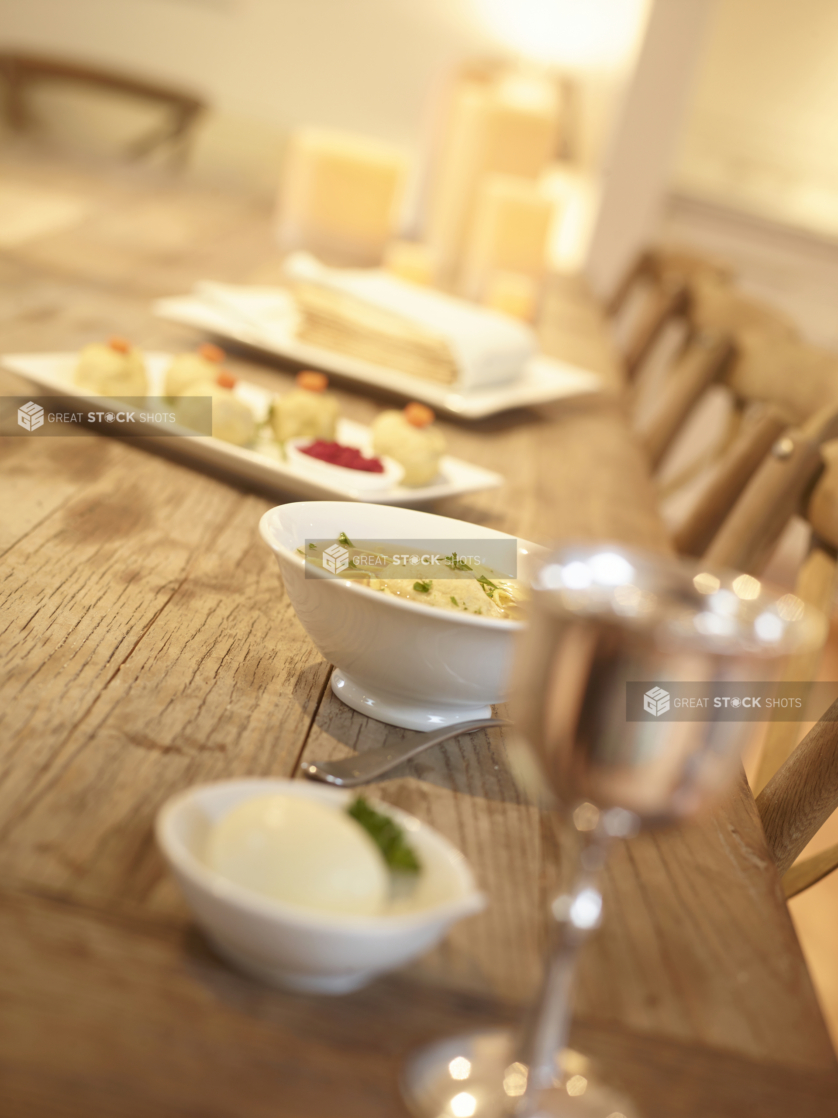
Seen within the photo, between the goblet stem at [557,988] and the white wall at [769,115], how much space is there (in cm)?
344

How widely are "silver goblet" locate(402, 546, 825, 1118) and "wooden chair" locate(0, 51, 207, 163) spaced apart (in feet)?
12.5

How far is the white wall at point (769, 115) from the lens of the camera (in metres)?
3.30

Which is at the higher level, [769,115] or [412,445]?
[769,115]

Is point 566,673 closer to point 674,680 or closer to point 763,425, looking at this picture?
point 674,680

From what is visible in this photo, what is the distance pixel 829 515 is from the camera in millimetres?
1188

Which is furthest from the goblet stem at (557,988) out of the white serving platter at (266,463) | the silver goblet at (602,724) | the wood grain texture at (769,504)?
the wood grain texture at (769,504)

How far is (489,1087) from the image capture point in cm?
38

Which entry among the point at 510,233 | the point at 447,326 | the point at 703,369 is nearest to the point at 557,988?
the point at 447,326

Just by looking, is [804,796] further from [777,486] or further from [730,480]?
[730,480]

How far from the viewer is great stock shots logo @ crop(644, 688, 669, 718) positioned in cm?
37

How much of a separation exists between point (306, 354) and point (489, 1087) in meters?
1.13

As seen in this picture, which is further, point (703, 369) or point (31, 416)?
point (703, 369)

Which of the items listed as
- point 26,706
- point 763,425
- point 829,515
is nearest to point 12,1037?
point 26,706

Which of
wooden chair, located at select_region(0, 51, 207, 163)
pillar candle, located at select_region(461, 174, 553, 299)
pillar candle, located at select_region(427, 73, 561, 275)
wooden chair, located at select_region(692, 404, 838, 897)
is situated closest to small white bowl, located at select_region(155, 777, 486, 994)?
wooden chair, located at select_region(692, 404, 838, 897)
